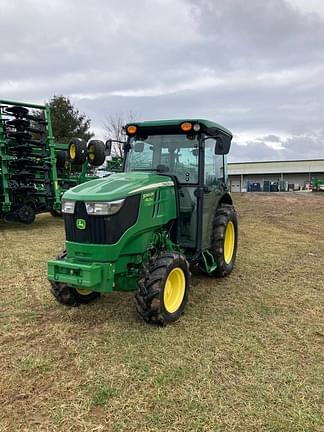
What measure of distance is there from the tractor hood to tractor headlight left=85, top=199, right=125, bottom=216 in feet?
0.13

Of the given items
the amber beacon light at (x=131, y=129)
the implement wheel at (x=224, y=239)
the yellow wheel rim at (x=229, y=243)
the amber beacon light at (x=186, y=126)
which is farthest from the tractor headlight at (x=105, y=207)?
the yellow wheel rim at (x=229, y=243)

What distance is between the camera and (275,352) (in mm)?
3590

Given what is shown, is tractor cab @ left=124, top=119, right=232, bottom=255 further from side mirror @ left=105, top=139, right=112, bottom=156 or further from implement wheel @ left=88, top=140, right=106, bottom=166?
implement wheel @ left=88, top=140, right=106, bottom=166

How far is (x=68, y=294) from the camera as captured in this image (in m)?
4.45

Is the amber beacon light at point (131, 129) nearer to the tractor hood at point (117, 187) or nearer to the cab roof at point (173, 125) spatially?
the cab roof at point (173, 125)

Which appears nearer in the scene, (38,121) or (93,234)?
(93,234)

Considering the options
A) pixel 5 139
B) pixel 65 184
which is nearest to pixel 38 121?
pixel 5 139

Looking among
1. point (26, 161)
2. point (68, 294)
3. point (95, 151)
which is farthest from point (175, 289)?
point (26, 161)

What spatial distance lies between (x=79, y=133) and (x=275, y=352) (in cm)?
2555

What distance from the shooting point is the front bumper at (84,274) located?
3783 millimetres

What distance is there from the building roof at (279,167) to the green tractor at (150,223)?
177 feet

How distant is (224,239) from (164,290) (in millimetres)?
A: 1926

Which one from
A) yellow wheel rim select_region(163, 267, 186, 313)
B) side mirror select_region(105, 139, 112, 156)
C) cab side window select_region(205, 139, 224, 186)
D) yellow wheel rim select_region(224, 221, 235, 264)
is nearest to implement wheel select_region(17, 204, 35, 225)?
side mirror select_region(105, 139, 112, 156)

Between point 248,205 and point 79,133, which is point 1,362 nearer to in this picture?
point 248,205
